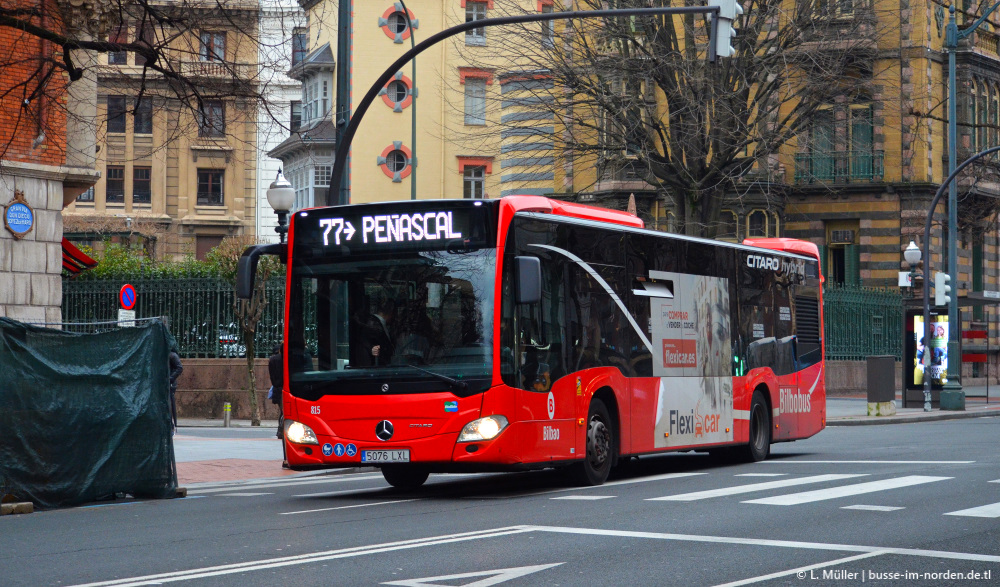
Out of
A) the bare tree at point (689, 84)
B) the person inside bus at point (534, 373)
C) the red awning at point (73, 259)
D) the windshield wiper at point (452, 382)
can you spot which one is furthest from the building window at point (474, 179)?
the windshield wiper at point (452, 382)

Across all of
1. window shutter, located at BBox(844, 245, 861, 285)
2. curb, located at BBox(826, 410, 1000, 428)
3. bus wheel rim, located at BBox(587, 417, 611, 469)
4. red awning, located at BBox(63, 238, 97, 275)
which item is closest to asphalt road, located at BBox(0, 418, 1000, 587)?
bus wheel rim, located at BBox(587, 417, 611, 469)

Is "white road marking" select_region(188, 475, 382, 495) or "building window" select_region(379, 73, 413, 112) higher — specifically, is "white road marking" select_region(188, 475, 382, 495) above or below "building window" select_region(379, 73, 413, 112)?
below

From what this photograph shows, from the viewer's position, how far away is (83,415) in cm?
1445

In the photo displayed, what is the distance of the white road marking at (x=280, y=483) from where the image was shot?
16328 millimetres

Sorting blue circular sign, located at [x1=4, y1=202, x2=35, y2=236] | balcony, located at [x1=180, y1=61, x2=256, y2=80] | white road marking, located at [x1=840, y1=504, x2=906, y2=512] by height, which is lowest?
white road marking, located at [x1=840, y1=504, x2=906, y2=512]

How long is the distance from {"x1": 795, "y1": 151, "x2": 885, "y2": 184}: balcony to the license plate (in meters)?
36.0

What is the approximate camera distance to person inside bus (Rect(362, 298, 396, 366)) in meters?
13.5

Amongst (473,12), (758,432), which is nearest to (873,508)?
(758,432)

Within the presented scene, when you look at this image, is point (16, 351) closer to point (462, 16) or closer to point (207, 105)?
point (207, 105)

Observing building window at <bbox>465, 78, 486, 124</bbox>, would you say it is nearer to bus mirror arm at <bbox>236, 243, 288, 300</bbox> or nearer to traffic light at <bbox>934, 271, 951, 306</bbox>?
traffic light at <bbox>934, 271, 951, 306</bbox>

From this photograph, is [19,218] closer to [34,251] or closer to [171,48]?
[34,251]

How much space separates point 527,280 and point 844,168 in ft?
124

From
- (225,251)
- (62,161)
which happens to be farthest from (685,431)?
(225,251)

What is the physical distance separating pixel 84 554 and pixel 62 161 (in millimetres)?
17282
